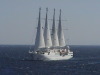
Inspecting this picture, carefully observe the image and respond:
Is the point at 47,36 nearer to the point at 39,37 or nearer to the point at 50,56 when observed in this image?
the point at 39,37

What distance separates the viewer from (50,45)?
158125 millimetres

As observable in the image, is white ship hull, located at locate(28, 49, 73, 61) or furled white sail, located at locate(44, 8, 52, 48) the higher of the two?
furled white sail, located at locate(44, 8, 52, 48)

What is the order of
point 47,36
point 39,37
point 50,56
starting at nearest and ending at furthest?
point 39,37
point 50,56
point 47,36

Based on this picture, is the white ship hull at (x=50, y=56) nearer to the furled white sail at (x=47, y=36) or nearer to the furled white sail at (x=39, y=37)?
the furled white sail at (x=39, y=37)

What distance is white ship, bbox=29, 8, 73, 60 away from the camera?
146312mm

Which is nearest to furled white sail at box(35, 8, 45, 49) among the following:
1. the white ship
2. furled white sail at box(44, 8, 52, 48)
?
the white ship

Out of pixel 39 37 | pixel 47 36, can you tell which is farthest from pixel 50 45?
pixel 39 37

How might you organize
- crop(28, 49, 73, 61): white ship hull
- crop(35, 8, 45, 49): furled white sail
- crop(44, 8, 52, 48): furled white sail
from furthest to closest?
crop(44, 8, 52, 48): furled white sail < crop(35, 8, 45, 49): furled white sail < crop(28, 49, 73, 61): white ship hull

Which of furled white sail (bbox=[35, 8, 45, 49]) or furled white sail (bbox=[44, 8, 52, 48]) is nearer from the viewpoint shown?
furled white sail (bbox=[35, 8, 45, 49])

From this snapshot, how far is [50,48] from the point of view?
513 feet

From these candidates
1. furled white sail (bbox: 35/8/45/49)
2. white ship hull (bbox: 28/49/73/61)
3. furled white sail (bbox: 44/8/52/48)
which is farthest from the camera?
furled white sail (bbox: 44/8/52/48)

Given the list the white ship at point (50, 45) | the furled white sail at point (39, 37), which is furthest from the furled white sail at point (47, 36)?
the furled white sail at point (39, 37)

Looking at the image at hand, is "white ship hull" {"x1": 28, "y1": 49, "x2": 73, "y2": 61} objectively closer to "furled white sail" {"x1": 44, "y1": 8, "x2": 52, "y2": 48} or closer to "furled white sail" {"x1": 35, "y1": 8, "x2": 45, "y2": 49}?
"furled white sail" {"x1": 35, "y1": 8, "x2": 45, "y2": 49}

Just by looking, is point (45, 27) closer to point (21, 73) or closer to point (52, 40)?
point (52, 40)
